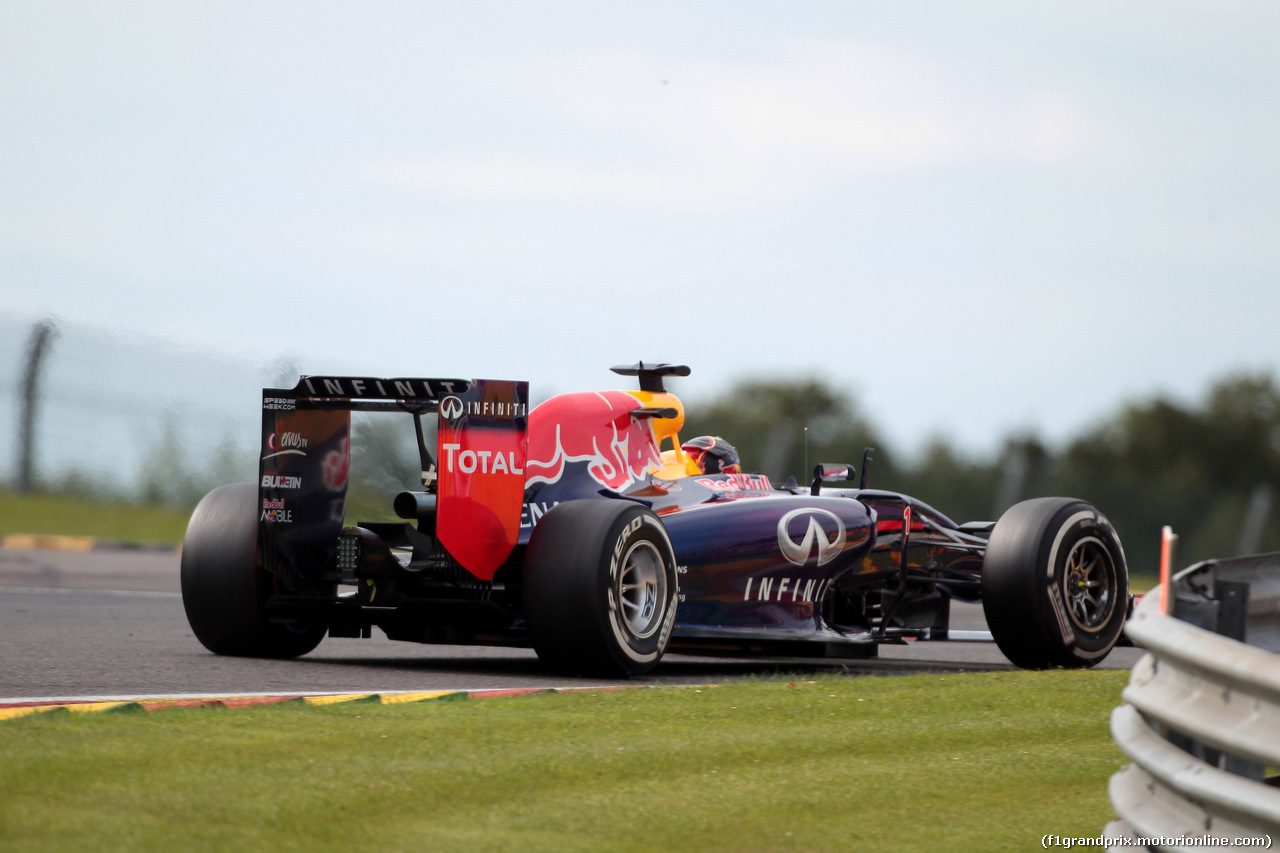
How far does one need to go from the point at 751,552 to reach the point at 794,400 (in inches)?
A: 501

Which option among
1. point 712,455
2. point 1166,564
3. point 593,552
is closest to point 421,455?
point 593,552

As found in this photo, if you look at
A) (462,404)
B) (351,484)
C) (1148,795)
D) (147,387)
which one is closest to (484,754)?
(1148,795)

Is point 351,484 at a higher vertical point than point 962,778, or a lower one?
higher

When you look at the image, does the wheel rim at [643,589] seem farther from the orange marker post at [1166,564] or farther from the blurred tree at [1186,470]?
the blurred tree at [1186,470]

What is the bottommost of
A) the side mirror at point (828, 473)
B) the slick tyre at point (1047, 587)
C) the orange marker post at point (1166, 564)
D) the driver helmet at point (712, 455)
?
the slick tyre at point (1047, 587)

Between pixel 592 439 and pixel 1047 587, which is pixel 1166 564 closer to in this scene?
pixel 592 439

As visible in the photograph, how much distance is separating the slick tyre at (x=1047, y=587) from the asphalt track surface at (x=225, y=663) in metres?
0.60

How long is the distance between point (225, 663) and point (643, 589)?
2056mm

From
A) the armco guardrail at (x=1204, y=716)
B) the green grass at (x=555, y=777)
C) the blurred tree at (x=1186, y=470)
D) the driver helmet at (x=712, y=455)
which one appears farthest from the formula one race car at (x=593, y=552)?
the blurred tree at (x=1186, y=470)

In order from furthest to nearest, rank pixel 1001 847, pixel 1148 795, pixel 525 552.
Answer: pixel 525 552
pixel 1001 847
pixel 1148 795

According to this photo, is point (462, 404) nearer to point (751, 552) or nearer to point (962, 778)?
point (751, 552)

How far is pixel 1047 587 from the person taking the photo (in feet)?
29.1

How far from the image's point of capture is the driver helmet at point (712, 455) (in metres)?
9.77

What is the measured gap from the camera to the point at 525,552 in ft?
26.0
